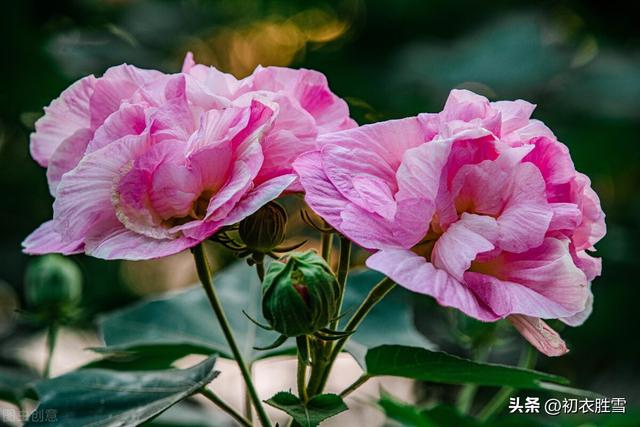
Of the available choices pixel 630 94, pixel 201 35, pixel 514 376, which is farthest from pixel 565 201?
pixel 201 35

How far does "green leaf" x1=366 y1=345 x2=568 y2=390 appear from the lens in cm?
72

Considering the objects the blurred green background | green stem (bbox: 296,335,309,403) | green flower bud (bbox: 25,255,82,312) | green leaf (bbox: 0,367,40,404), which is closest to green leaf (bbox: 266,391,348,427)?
green stem (bbox: 296,335,309,403)

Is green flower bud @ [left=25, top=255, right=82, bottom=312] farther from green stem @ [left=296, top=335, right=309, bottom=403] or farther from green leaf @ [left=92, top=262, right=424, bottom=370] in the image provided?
green stem @ [left=296, top=335, right=309, bottom=403]

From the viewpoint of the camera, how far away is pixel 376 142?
703mm

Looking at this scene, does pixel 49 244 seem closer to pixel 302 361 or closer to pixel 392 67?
pixel 302 361

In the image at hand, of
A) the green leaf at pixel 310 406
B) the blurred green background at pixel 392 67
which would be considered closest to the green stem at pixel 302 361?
the green leaf at pixel 310 406

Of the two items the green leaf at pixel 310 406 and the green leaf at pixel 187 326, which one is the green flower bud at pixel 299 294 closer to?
the green leaf at pixel 310 406

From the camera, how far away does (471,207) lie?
0.70 metres

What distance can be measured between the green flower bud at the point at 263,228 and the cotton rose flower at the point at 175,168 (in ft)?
0.12

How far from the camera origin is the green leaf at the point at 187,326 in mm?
1022

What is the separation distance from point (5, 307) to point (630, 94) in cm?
163

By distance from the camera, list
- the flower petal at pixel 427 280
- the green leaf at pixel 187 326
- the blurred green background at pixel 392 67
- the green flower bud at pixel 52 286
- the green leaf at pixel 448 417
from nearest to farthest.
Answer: the flower petal at pixel 427 280, the green leaf at pixel 448 417, the green leaf at pixel 187 326, the green flower bud at pixel 52 286, the blurred green background at pixel 392 67

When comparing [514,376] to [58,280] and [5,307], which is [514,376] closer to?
[58,280]

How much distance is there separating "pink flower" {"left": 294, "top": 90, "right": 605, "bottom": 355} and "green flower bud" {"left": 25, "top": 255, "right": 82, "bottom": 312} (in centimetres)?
65
